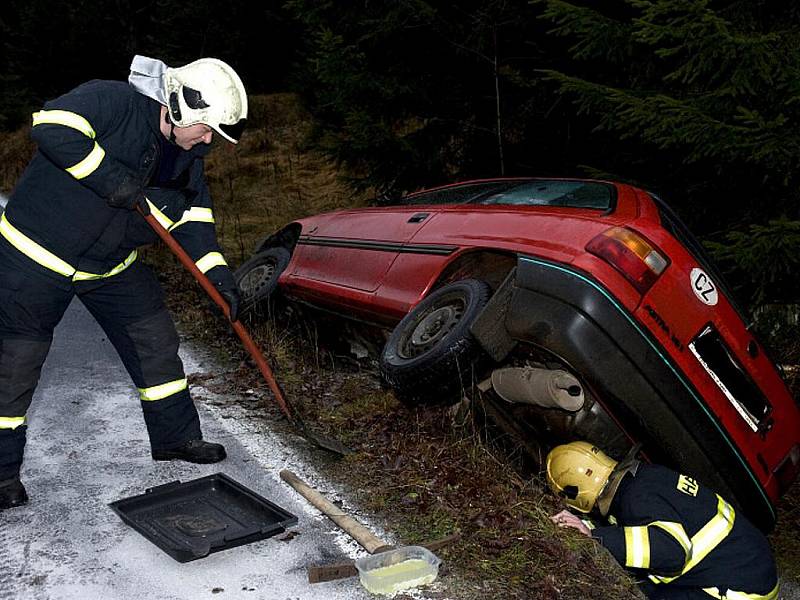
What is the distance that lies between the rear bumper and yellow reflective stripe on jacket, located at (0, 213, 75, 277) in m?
1.95

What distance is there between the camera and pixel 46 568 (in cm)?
309

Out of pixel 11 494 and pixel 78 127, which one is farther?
pixel 11 494

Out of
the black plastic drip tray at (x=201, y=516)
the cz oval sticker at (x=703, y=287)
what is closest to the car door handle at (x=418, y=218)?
the cz oval sticker at (x=703, y=287)

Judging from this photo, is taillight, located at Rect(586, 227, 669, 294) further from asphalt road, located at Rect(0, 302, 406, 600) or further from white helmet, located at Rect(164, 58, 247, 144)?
white helmet, located at Rect(164, 58, 247, 144)

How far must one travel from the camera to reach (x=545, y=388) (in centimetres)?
374

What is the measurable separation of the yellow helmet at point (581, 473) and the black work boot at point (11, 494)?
231cm

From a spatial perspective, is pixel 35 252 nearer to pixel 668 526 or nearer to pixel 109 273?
pixel 109 273

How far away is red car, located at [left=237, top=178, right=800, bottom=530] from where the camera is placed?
355 centimetres

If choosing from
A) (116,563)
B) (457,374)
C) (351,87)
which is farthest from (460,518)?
(351,87)

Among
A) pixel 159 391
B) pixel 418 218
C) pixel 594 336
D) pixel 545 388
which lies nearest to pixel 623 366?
pixel 594 336

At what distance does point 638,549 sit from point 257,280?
348 centimetres

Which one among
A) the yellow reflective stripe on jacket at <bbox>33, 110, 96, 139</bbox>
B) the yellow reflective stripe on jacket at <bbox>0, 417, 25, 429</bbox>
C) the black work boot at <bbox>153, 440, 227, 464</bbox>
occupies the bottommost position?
the black work boot at <bbox>153, 440, 227, 464</bbox>

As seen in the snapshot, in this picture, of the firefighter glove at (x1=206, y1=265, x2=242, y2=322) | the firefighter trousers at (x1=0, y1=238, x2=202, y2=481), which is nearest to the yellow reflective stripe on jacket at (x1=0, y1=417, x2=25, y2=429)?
the firefighter trousers at (x1=0, y1=238, x2=202, y2=481)

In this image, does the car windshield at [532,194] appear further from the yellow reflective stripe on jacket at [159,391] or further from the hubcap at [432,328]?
the yellow reflective stripe on jacket at [159,391]
